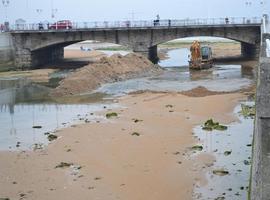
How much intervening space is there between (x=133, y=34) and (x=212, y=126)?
132ft

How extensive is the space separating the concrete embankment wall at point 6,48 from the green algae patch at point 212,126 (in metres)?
43.6

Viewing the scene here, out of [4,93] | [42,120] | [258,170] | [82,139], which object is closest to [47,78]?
[4,93]

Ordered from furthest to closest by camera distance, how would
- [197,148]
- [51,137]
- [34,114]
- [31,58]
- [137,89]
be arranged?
[31,58], [137,89], [34,114], [51,137], [197,148]

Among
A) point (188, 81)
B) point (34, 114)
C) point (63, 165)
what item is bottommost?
point (34, 114)

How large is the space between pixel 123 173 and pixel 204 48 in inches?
1727

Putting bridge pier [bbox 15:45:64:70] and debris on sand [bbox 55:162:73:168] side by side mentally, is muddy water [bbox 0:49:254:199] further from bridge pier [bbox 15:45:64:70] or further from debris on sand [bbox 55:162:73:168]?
bridge pier [bbox 15:45:64:70]

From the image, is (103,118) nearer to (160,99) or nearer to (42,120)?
(42,120)

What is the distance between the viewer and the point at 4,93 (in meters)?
42.6

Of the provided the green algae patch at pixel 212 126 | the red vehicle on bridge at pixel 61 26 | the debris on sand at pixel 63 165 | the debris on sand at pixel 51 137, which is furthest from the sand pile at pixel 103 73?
the debris on sand at pixel 63 165

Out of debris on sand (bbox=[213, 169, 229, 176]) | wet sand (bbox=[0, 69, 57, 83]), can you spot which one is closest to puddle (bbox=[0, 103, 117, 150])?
debris on sand (bbox=[213, 169, 229, 176])

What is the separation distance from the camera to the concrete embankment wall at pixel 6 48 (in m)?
62.2

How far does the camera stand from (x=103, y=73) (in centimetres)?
4862

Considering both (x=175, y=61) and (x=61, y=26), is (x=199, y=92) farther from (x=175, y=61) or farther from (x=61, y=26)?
(x=175, y=61)

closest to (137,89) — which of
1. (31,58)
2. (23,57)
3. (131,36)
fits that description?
(131,36)
